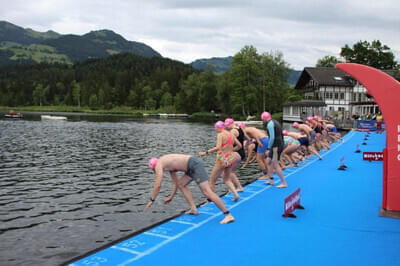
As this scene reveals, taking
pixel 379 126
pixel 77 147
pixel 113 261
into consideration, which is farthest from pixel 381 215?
pixel 379 126

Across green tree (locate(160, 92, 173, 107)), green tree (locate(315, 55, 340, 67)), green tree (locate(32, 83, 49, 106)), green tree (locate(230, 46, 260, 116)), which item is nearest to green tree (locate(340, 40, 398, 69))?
green tree (locate(315, 55, 340, 67))

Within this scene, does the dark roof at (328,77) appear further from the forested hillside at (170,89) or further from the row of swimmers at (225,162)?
the row of swimmers at (225,162)

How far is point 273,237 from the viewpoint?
684 centimetres

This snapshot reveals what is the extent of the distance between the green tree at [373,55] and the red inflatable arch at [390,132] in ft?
305

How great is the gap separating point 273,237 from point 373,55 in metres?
99.5

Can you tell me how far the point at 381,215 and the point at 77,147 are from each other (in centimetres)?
2403

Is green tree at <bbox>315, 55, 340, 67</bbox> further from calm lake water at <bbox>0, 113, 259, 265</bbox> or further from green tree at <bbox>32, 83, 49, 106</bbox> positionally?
green tree at <bbox>32, 83, 49, 106</bbox>

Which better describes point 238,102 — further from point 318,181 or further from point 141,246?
point 141,246

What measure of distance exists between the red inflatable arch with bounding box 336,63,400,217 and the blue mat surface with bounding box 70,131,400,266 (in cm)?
46

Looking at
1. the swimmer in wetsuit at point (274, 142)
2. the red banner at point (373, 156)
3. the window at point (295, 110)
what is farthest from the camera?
the window at point (295, 110)

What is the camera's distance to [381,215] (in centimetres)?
808

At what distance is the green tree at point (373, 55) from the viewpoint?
9350cm

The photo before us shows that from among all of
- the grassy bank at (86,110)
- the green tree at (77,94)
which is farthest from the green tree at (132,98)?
the green tree at (77,94)

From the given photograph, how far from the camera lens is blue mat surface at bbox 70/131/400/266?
586 cm
